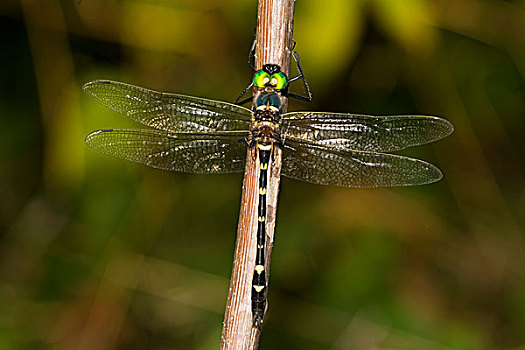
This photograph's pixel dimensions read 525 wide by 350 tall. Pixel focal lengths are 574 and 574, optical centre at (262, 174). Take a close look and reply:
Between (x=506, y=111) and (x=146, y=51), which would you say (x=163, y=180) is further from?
(x=506, y=111)

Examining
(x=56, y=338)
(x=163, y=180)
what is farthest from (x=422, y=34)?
(x=56, y=338)

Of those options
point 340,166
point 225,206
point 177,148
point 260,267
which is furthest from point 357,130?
point 225,206

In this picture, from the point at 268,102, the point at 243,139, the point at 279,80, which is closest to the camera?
the point at 279,80

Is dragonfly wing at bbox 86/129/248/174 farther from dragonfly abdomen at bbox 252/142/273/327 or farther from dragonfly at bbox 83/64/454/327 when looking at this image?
dragonfly abdomen at bbox 252/142/273/327

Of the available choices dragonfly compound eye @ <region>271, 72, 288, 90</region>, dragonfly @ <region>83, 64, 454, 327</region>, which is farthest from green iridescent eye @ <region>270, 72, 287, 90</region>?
dragonfly @ <region>83, 64, 454, 327</region>

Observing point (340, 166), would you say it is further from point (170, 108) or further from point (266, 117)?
point (170, 108)

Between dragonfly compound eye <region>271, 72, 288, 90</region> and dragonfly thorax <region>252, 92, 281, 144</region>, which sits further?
dragonfly thorax <region>252, 92, 281, 144</region>

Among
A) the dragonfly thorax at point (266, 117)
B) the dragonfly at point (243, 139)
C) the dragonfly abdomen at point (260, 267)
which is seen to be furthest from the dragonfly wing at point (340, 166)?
the dragonfly abdomen at point (260, 267)
